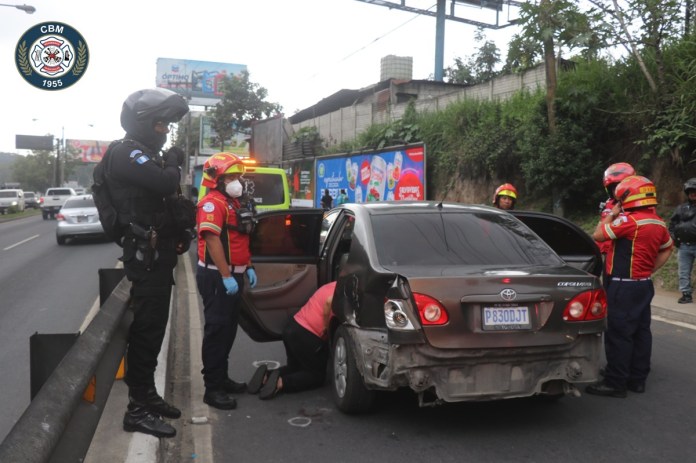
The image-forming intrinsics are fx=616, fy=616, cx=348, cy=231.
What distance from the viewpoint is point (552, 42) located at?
12289 millimetres

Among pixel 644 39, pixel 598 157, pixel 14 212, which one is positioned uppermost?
pixel 644 39

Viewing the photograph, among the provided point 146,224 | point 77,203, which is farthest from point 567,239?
point 77,203

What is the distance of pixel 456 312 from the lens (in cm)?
369

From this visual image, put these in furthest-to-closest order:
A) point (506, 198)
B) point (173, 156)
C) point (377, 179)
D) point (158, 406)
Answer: point (377, 179) < point (506, 198) < point (158, 406) < point (173, 156)

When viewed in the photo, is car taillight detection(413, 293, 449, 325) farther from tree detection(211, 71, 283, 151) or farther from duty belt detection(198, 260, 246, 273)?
tree detection(211, 71, 283, 151)

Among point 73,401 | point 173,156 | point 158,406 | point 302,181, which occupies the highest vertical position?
point 302,181

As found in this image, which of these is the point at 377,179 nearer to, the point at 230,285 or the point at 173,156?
the point at 230,285

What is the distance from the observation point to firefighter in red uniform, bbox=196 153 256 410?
14.8ft

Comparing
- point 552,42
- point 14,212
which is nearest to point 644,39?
point 552,42

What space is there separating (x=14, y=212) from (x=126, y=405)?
44199 millimetres

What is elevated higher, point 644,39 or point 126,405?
point 644,39

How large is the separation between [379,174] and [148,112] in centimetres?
Answer: 1674

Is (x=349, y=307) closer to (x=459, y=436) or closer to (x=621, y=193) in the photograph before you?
(x=459, y=436)

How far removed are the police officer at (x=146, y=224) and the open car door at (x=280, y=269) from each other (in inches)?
50.2
